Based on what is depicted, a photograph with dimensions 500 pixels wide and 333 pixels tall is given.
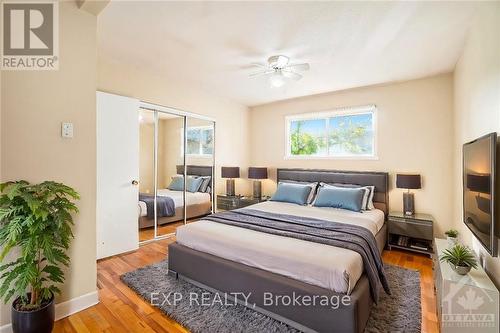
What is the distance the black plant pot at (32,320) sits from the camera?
162 cm

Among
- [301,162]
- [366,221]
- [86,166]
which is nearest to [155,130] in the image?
[86,166]

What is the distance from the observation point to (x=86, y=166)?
7.04ft

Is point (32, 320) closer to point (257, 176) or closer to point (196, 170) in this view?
point (196, 170)

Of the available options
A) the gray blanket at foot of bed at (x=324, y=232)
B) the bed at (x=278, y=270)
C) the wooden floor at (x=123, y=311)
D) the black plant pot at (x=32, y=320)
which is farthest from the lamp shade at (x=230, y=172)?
the black plant pot at (x=32, y=320)

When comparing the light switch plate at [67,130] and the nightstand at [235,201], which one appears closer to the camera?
the light switch plate at [67,130]

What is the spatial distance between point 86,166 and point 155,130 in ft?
5.71

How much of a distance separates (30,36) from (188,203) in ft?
10.3

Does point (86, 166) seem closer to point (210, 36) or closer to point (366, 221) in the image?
point (210, 36)

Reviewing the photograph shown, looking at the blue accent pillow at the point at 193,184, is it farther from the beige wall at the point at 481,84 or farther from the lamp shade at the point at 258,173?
the beige wall at the point at 481,84

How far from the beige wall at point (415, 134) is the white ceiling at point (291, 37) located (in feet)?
1.06

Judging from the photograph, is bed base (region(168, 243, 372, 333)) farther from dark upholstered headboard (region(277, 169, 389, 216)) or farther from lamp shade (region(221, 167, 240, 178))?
lamp shade (region(221, 167, 240, 178))

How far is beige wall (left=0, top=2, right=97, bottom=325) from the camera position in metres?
1.79

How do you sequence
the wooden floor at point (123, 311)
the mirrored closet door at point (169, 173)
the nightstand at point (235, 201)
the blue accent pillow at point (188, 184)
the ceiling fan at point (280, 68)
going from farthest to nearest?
the nightstand at point (235, 201) < the blue accent pillow at point (188, 184) < the mirrored closet door at point (169, 173) < the ceiling fan at point (280, 68) < the wooden floor at point (123, 311)

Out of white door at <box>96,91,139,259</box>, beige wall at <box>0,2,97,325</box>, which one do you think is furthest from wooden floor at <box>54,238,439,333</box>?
white door at <box>96,91,139,259</box>
